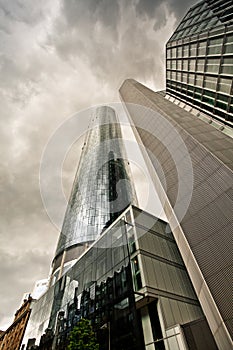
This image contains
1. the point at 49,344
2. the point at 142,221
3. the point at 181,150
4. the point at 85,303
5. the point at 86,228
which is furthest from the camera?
the point at 86,228

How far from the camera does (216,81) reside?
79.5 feet

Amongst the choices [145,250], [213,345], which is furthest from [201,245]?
[145,250]

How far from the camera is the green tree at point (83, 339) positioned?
17.1 meters

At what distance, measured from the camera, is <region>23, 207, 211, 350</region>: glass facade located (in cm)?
1750

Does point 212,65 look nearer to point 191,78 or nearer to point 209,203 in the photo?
point 191,78

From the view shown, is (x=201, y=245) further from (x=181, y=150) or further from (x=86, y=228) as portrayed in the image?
(x=86, y=228)

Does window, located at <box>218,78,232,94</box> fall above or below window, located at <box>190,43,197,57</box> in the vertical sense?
below

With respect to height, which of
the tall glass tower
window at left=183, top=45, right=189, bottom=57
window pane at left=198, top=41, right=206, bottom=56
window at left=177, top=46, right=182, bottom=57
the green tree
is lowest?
the green tree

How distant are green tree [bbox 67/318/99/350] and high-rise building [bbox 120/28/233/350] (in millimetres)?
11704

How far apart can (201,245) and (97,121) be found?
13420 centimetres

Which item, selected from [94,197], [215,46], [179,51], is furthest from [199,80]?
[94,197]

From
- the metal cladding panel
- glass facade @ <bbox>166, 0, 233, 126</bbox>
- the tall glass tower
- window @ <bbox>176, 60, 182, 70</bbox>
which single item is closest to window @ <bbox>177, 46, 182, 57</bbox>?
glass facade @ <bbox>166, 0, 233, 126</bbox>

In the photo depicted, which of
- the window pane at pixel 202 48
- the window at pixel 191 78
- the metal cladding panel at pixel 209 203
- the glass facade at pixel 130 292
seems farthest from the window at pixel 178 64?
the glass facade at pixel 130 292

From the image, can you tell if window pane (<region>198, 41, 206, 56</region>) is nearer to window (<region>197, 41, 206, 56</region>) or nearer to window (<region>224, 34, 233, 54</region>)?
window (<region>197, 41, 206, 56</region>)
